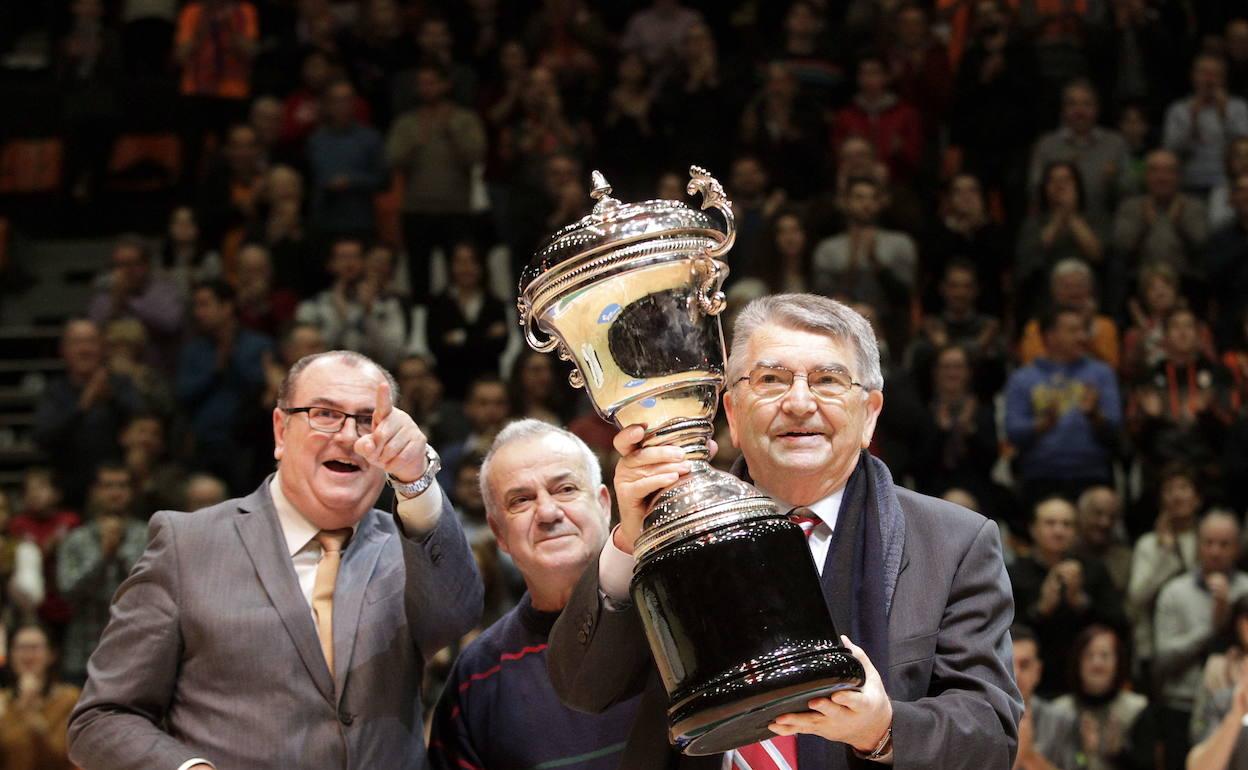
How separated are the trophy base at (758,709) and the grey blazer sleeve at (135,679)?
1.10m

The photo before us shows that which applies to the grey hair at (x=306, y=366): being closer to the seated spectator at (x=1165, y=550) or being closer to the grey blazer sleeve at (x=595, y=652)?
the grey blazer sleeve at (x=595, y=652)

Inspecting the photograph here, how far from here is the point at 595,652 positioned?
112 inches

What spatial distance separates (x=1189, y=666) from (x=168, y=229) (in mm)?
6851

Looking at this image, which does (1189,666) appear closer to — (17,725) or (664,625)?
(17,725)

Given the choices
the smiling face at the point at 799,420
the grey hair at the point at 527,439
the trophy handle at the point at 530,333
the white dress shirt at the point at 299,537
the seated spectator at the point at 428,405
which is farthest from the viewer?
the seated spectator at the point at 428,405

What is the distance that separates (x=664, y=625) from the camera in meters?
2.62

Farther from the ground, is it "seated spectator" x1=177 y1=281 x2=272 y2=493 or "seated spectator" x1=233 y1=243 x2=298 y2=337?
"seated spectator" x1=233 y1=243 x2=298 y2=337

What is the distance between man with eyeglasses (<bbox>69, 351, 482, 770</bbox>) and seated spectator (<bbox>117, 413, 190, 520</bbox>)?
474 centimetres

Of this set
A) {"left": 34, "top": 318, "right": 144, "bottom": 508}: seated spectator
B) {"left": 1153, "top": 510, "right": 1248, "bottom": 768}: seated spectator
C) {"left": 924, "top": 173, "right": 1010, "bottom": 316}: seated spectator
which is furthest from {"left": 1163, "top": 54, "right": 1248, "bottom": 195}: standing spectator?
{"left": 34, "top": 318, "right": 144, "bottom": 508}: seated spectator

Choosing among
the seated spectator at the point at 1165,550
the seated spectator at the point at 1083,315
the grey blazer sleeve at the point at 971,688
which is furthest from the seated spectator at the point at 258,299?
the grey blazer sleeve at the point at 971,688

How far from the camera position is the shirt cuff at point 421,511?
318cm

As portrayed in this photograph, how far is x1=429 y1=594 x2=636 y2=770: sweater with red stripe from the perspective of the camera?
3.41 metres

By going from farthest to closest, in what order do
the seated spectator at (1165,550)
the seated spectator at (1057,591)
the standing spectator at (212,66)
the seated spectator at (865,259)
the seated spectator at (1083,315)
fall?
the standing spectator at (212,66), the seated spectator at (865,259), the seated spectator at (1083,315), the seated spectator at (1165,550), the seated spectator at (1057,591)

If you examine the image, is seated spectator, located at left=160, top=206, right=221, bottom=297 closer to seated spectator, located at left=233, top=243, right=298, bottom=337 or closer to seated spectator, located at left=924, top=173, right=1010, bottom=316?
seated spectator, located at left=233, top=243, right=298, bottom=337
